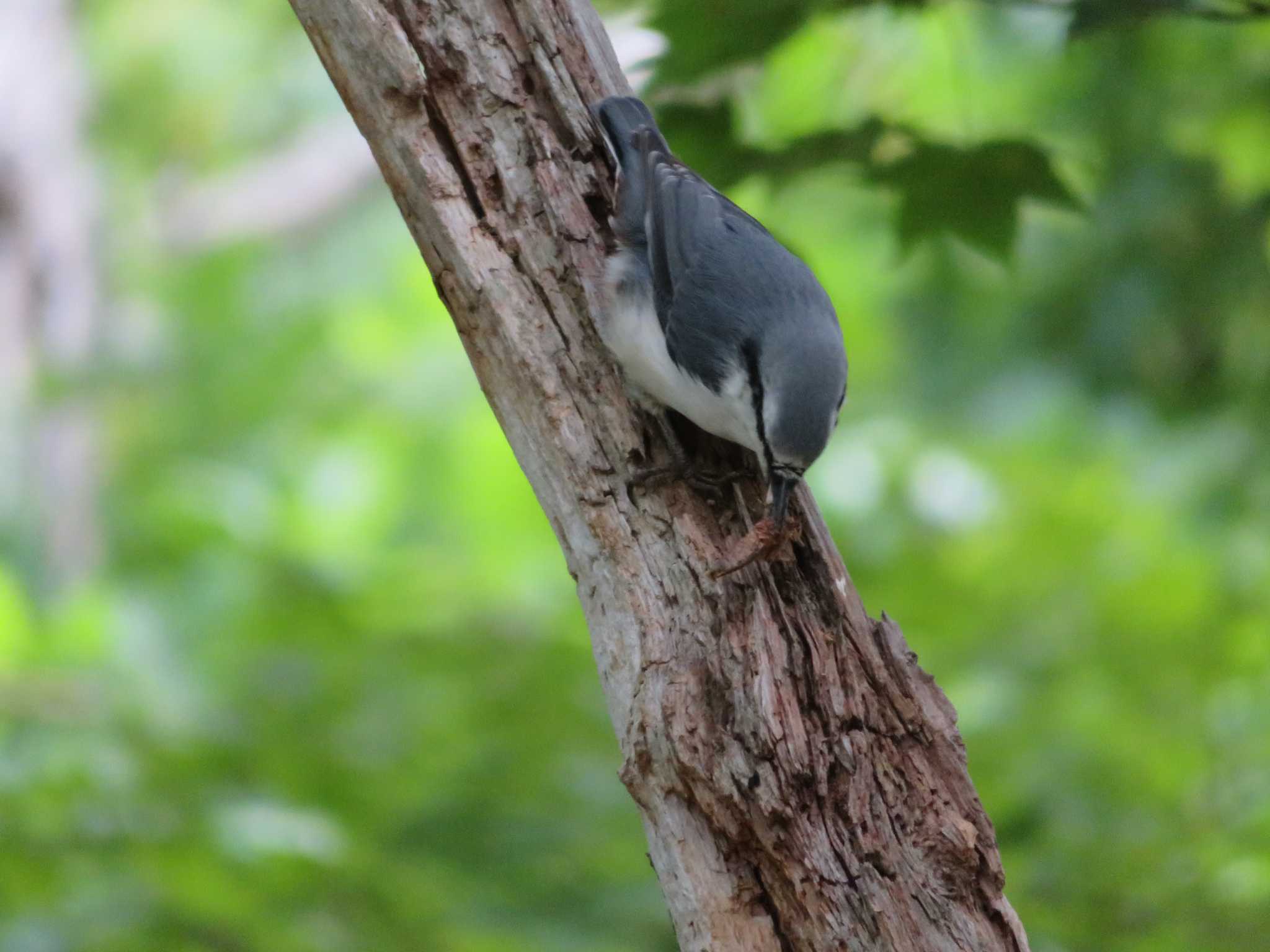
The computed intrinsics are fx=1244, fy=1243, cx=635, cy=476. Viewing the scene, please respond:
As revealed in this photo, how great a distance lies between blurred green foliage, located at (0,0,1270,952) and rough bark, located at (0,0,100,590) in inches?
37.7

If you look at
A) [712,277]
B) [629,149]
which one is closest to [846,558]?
[712,277]

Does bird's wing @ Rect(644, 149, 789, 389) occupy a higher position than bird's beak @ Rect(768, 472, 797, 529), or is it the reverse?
bird's wing @ Rect(644, 149, 789, 389)

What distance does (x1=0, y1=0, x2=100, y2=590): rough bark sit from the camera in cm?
675

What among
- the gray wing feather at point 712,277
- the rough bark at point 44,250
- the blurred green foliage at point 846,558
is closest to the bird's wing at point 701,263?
the gray wing feather at point 712,277

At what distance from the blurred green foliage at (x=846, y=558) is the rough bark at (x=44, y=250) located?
3.14ft

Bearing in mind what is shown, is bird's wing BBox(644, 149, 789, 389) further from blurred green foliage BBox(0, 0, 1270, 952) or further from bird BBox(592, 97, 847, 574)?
blurred green foliage BBox(0, 0, 1270, 952)

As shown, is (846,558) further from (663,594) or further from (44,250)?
(44,250)

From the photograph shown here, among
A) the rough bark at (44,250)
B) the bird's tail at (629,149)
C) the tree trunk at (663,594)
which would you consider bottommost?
the tree trunk at (663,594)

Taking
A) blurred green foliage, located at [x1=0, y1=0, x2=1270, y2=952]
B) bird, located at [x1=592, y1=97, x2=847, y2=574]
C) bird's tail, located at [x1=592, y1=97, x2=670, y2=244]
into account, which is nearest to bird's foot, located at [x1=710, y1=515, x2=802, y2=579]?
bird, located at [x1=592, y1=97, x2=847, y2=574]

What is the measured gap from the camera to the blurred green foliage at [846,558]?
2125 mm

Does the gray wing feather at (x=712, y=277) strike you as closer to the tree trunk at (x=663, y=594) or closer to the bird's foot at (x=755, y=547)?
the tree trunk at (x=663, y=594)

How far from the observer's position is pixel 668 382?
5.85ft

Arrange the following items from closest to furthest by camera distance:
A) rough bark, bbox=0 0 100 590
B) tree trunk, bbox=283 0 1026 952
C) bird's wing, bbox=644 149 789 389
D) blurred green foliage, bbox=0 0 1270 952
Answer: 1. tree trunk, bbox=283 0 1026 952
2. bird's wing, bbox=644 149 789 389
3. blurred green foliage, bbox=0 0 1270 952
4. rough bark, bbox=0 0 100 590

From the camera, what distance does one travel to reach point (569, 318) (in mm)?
1819
